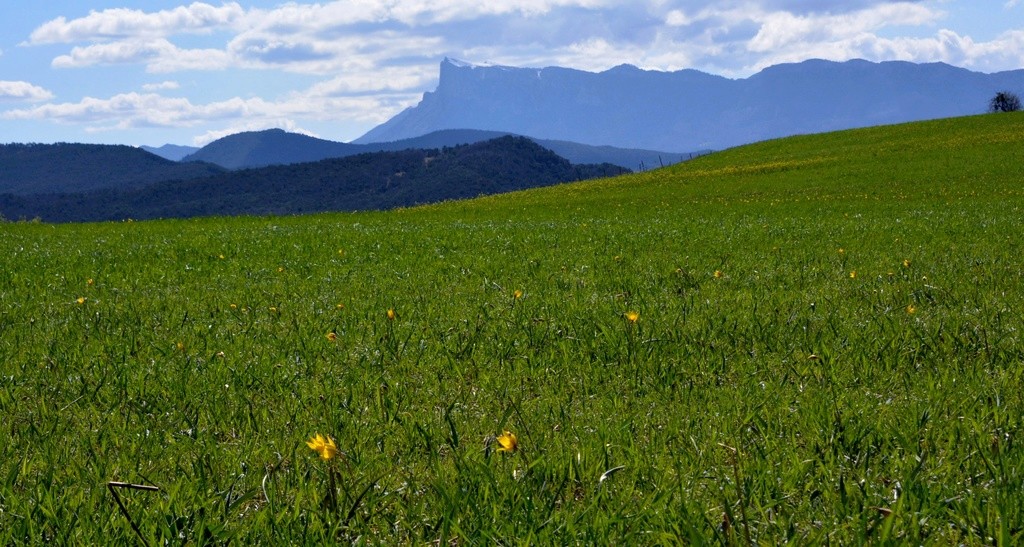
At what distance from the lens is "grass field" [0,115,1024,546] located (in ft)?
9.80

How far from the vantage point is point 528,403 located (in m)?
4.65

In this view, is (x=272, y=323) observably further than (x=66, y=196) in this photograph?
No

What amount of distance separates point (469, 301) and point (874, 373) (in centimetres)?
401

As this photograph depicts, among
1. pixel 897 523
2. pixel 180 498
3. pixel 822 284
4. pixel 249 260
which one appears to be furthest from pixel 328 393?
pixel 249 260

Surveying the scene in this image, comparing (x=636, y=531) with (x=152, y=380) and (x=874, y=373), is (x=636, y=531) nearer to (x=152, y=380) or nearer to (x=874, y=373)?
(x=874, y=373)

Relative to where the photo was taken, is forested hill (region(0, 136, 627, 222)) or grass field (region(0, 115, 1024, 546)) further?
forested hill (region(0, 136, 627, 222))

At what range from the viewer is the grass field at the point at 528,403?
2.99m

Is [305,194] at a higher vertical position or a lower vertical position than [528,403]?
higher

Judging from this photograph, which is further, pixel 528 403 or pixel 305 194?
pixel 305 194

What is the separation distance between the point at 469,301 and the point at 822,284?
353cm

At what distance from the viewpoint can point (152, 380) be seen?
17.3 feet

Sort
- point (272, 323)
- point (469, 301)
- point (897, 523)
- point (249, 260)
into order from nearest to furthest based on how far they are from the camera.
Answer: point (897, 523) → point (272, 323) → point (469, 301) → point (249, 260)

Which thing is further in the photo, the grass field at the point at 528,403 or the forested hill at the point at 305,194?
the forested hill at the point at 305,194

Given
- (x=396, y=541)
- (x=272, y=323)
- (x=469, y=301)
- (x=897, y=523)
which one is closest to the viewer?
(x=897, y=523)
